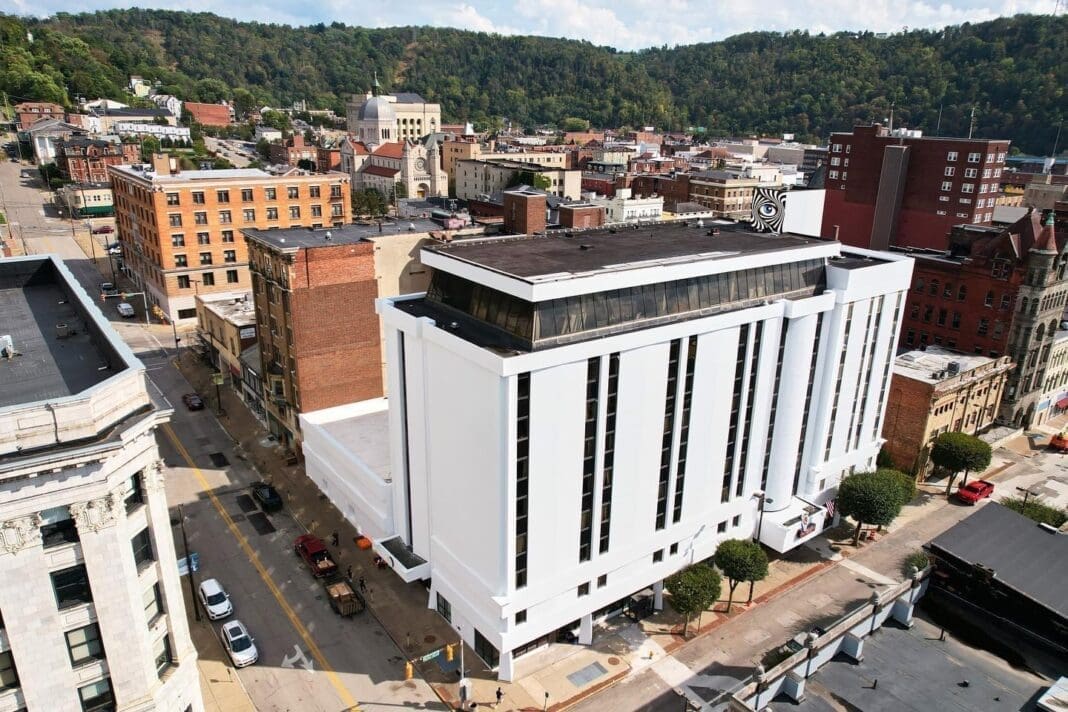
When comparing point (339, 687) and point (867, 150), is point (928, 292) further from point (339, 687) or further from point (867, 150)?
point (339, 687)

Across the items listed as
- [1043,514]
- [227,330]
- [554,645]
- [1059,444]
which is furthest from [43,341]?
[1059,444]

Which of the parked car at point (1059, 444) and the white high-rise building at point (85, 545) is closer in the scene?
the white high-rise building at point (85, 545)

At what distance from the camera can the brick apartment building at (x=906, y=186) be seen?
10288 cm

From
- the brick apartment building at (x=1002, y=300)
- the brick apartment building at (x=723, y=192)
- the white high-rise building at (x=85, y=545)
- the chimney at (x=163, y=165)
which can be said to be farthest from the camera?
the brick apartment building at (x=723, y=192)

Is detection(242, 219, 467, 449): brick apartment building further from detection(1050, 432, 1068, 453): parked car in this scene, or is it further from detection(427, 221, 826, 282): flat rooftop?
detection(1050, 432, 1068, 453): parked car

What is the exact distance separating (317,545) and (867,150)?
4044 inches

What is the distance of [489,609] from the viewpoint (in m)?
40.3

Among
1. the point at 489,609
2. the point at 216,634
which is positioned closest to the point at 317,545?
the point at 216,634

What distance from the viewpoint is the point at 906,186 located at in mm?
110062

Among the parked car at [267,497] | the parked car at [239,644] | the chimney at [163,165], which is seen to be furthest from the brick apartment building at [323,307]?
the chimney at [163,165]

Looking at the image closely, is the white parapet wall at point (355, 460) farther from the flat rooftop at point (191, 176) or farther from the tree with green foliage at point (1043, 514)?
the flat rooftop at point (191, 176)

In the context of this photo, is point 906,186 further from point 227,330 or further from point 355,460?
point 227,330

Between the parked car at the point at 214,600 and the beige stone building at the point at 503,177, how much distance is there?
124 m

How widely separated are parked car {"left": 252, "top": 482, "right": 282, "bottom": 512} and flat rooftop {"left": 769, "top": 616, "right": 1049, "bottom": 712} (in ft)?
141
